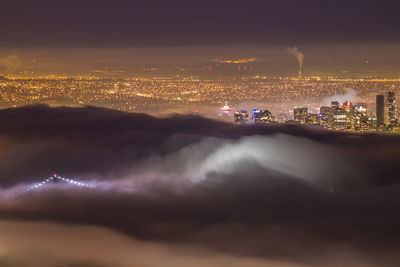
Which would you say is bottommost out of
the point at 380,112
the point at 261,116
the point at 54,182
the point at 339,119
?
the point at 54,182

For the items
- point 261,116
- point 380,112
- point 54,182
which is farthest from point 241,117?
point 54,182

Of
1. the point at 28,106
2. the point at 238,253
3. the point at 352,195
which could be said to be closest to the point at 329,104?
the point at 352,195

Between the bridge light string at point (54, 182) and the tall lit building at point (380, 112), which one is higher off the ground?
the tall lit building at point (380, 112)

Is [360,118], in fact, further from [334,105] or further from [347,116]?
[334,105]

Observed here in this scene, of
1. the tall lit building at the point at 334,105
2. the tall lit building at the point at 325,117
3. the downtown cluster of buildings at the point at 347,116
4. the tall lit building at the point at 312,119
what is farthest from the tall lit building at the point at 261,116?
the tall lit building at the point at 334,105

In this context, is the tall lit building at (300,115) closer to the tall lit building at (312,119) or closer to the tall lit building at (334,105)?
the tall lit building at (312,119)

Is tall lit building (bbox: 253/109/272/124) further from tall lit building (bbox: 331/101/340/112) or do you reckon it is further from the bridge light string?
the bridge light string
